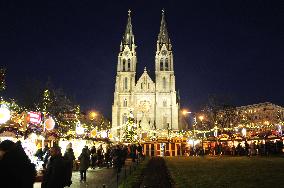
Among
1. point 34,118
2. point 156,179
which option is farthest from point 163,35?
point 156,179

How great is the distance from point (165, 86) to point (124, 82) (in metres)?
10.5

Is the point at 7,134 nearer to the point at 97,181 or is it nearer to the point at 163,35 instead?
the point at 97,181

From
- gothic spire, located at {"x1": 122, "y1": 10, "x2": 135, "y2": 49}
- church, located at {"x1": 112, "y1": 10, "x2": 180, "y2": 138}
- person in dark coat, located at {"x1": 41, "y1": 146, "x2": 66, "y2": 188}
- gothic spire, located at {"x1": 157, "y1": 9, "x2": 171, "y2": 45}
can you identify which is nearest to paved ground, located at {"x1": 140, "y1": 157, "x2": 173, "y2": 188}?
person in dark coat, located at {"x1": 41, "y1": 146, "x2": 66, "y2": 188}

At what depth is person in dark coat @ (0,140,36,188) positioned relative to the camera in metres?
5.34

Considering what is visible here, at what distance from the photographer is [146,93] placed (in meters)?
88.8

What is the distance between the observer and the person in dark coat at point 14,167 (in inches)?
210

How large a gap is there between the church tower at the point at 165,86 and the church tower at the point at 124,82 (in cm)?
650

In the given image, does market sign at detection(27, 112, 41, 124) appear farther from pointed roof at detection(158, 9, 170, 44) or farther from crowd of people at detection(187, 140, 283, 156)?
pointed roof at detection(158, 9, 170, 44)

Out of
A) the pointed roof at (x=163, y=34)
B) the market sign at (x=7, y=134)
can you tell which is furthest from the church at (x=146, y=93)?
the market sign at (x=7, y=134)

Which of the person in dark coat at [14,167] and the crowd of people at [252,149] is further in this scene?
the crowd of people at [252,149]

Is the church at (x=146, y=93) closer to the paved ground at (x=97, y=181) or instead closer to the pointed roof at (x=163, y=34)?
the pointed roof at (x=163, y=34)

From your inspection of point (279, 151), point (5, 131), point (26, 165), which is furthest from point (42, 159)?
point (279, 151)

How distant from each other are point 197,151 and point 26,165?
44.8m

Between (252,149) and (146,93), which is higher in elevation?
(146,93)
